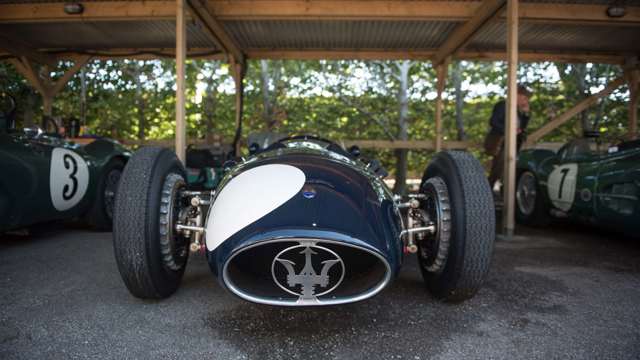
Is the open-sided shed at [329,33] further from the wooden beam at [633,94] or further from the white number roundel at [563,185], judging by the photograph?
the white number roundel at [563,185]

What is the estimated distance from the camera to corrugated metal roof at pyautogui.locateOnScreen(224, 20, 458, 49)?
18.9ft

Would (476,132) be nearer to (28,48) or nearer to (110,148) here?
(110,148)

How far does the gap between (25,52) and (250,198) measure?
296 inches

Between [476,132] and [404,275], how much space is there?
9729 millimetres

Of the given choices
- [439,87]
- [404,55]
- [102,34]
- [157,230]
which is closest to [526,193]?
[439,87]

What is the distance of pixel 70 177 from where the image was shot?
392 cm

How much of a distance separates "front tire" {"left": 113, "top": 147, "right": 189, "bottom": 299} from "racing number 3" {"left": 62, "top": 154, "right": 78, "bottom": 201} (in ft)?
7.22

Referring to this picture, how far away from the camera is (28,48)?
701 cm

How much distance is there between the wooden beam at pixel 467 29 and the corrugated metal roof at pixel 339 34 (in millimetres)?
122

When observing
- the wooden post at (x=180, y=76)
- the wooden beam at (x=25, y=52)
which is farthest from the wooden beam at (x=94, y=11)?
the wooden beam at (x=25, y=52)

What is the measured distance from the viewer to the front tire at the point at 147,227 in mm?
1972

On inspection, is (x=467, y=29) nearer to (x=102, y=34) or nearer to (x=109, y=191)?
(x=109, y=191)

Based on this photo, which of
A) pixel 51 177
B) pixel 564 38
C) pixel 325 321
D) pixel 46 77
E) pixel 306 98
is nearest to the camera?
pixel 325 321

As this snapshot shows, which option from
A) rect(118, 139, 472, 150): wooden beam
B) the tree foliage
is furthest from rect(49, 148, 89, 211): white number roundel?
the tree foliage
